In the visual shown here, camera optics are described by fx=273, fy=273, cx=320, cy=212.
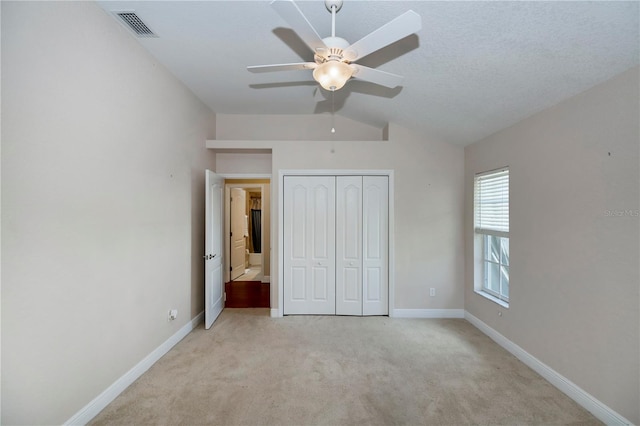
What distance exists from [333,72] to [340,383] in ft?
7.98

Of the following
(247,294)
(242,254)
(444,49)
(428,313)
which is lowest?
(247,294)

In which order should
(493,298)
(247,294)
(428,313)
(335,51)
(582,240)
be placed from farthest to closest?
(247,294), (428,313), (493,298), (582,240), (335,51)

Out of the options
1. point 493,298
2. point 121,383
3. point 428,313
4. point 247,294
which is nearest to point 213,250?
point 121,383

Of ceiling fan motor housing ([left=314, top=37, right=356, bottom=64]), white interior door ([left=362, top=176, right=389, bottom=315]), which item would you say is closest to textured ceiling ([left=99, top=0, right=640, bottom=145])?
ceiling fan motor housing ([left=314, top=37, right=356, bottom=64])

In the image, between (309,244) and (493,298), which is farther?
(309,244)

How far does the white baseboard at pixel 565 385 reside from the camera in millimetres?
1895

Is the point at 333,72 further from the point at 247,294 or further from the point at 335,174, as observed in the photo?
the point at 247,294

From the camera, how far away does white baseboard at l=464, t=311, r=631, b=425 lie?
1895 millimetres

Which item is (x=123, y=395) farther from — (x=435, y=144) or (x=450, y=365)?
(x=435, y=144)

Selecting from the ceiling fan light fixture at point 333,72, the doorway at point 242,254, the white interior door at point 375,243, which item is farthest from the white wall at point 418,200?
the ceiling fan light fixture at point 333,72

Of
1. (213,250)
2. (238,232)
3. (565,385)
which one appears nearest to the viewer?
(565,385)

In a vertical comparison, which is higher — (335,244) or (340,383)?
(335,244)

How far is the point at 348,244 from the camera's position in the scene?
3977 millimetres

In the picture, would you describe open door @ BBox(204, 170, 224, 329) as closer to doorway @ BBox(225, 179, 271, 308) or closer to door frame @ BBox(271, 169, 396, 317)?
doorway @ BBox(225, 179, 271, 308)
